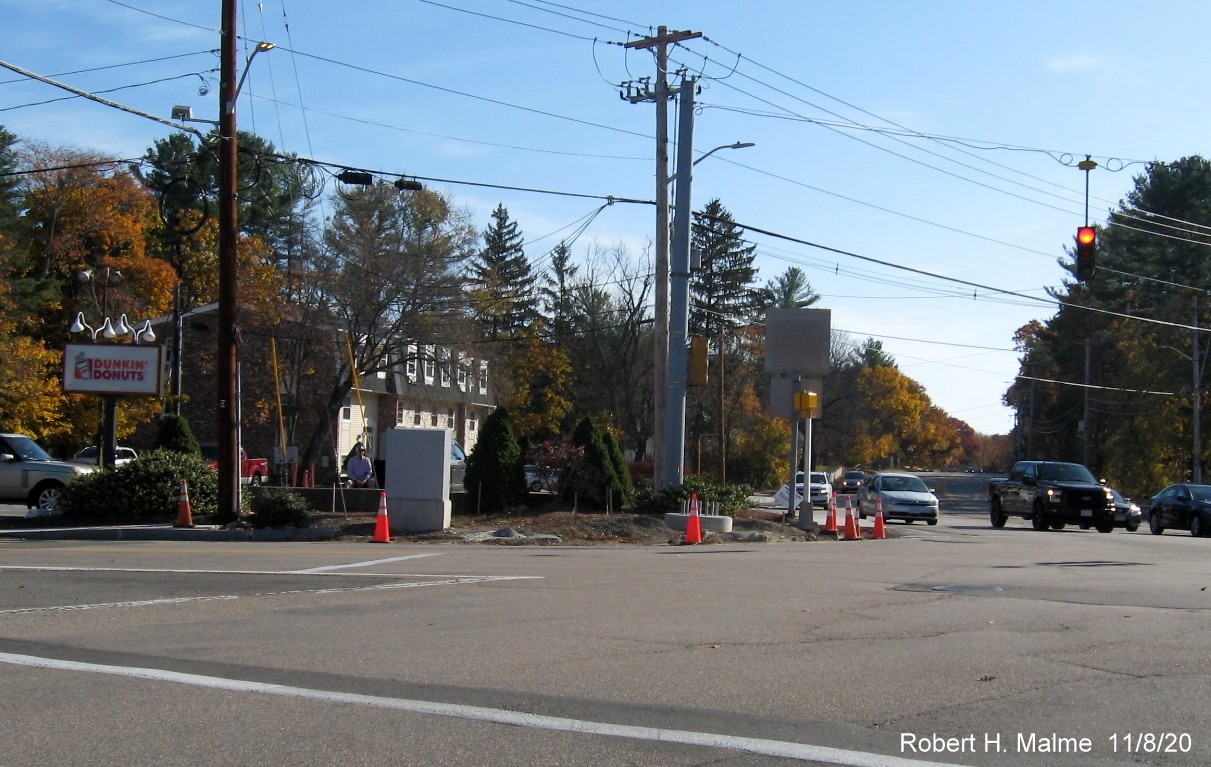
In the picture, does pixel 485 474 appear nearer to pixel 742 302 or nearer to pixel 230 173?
pixel 230 173

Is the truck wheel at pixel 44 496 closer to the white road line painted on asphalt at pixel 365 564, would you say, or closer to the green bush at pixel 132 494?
the green bush at pixel 132 494

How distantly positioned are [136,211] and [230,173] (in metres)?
30.3

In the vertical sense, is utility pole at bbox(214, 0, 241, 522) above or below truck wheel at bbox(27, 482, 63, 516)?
above

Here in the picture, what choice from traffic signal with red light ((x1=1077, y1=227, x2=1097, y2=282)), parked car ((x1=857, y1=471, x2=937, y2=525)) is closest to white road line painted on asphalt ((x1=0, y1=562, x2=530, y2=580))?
traffic signal with red light ((x1=1077, y1=227, x2=1097, y2=282))

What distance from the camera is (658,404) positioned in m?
26.7

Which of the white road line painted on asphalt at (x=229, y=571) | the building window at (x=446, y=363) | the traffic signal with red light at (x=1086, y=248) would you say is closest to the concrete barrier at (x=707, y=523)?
the traffic signal with red light at (x=1086, y=248)

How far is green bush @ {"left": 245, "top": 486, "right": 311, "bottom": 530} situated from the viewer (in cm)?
2169

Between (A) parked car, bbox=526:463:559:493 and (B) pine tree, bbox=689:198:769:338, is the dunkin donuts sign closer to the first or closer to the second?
(A) parked car, bbox=526:463:559:493

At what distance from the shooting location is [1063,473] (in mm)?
30203

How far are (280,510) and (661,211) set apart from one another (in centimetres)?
1075

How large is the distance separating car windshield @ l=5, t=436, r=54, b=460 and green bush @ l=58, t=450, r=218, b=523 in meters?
3.98

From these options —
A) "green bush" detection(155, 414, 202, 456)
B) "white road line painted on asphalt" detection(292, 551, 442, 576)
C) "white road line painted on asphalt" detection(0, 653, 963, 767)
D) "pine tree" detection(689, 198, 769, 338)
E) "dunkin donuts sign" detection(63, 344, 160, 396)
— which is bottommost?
"white road line painted on asphalt" detection(292, 551, 442, 576)

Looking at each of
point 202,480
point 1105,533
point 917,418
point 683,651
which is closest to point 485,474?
point 202,480

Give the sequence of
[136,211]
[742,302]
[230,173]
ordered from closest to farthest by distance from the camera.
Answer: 1. [230,173]
2. [136,211]
3. [742,302]
